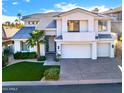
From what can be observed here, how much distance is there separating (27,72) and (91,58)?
8.41 m

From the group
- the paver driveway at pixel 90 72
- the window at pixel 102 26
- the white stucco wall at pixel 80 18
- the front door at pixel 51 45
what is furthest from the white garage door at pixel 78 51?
the paver driveway at pixel 90 72

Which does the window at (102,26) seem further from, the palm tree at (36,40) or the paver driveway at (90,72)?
the paver driveway at (90,72)

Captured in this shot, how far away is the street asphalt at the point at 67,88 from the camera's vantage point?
1183cm

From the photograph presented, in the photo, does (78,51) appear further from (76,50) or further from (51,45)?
(51,45)

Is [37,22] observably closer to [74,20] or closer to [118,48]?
[74,20]

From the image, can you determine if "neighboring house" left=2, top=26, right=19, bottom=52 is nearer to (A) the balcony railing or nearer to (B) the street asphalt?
(A) the balcony railing

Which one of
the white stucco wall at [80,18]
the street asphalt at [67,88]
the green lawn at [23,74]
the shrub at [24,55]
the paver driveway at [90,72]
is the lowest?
the street asphalt at [67,88]

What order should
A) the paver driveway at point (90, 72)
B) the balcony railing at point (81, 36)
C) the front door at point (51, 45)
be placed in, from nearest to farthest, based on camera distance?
1. the paver driveway at point (90, 72)
2. the balcony railing at point (81, 36)
3. the front door at point (51, 45)

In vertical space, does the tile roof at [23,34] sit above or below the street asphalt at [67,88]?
above

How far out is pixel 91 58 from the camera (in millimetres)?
22922

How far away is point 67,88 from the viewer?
12.5 m

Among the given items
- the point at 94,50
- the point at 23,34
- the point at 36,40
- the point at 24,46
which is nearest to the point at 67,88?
the point at 94,50

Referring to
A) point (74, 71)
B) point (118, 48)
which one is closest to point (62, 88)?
point (74, 71)

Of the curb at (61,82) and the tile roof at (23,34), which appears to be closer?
the curb at (61,82)
